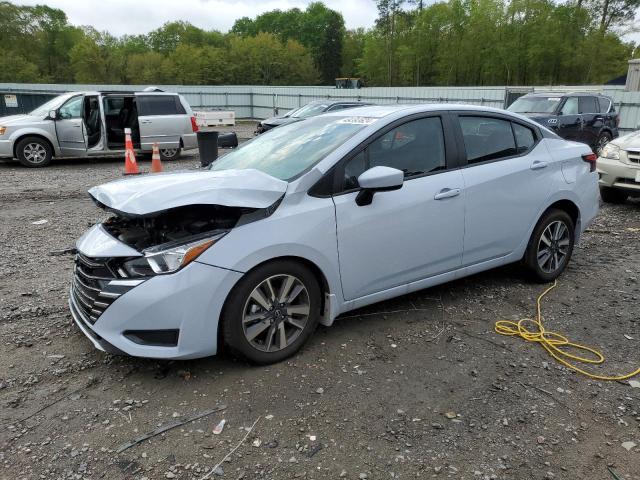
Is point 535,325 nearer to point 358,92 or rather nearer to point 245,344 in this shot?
point 245,344

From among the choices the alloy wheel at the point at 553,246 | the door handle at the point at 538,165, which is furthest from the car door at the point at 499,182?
the alloy wheel at the point at 553,246

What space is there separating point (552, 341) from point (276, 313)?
2.04 metres

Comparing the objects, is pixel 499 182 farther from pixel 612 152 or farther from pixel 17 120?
pixel 17 120

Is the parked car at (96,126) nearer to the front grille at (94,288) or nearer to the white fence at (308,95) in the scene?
the white fence at (308,95)

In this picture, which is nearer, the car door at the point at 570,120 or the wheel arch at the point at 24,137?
the wheel arch at the point at 24,137

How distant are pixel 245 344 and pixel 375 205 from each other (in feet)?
4.21

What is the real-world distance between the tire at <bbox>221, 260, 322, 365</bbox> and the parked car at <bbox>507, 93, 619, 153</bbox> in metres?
11.5

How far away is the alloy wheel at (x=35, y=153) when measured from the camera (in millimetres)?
11883

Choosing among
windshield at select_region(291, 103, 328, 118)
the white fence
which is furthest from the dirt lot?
the white fence

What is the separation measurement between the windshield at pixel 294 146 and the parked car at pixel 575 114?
1045 cm

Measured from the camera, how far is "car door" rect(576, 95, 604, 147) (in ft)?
44.3

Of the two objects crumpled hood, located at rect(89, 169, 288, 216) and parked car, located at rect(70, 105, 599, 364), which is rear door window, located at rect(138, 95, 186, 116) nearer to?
parked car, located at rect(70, 105, 599, 364)

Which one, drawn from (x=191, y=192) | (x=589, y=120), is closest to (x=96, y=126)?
(x=191, y=192)

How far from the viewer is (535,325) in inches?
161
